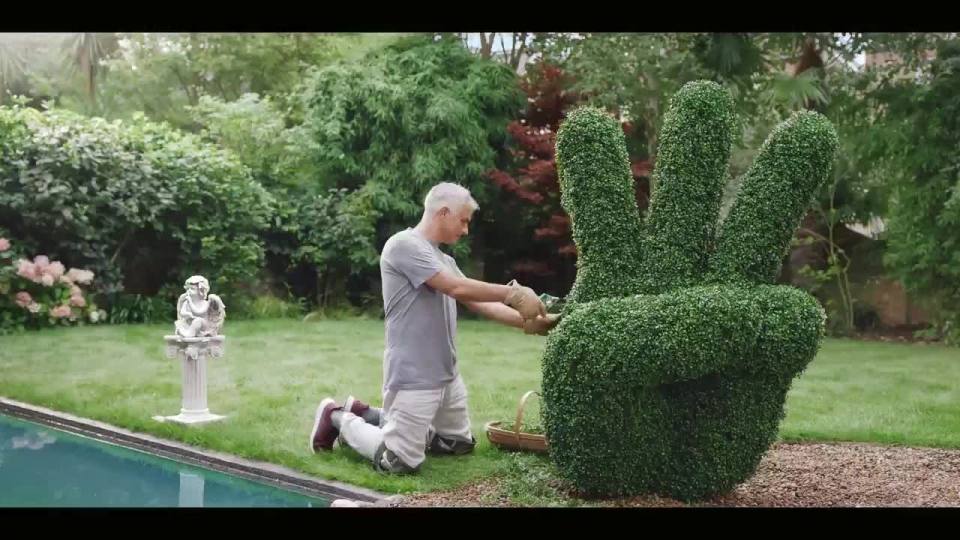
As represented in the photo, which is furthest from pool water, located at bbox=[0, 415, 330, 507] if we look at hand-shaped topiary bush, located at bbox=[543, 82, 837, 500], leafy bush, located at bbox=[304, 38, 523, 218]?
leafy bush, located at bbox=[304, 38, 523, 218]

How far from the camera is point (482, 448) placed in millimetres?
4934

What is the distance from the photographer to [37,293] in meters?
8.62

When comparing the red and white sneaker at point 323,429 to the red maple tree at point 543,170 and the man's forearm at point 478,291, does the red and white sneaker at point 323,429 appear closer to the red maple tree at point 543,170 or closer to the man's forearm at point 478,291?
the man's forearm at point 478,291

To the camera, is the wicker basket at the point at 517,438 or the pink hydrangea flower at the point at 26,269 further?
the pink hydrangea flower at the point at 26,269

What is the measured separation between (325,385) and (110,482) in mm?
2062

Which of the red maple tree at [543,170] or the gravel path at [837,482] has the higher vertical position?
the red maple tree at [543,170]

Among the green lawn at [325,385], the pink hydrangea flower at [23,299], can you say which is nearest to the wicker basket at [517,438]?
the green lawn at [325,385]

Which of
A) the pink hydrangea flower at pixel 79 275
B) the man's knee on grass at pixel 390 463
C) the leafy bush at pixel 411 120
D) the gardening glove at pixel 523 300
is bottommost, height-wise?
the man's knee on grass at pixel 390 463

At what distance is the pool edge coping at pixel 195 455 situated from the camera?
4355 millimetres

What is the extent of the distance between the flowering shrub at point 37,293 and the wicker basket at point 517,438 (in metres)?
4.81

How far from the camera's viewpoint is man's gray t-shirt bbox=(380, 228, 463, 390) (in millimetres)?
4371

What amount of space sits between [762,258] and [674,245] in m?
0.30
